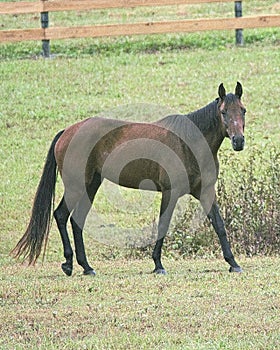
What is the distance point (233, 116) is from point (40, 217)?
227 centimetres

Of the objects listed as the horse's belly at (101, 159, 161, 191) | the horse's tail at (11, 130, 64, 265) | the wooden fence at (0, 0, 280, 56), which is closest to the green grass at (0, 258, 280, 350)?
the horse's tail at (11, 130, 64, 265)

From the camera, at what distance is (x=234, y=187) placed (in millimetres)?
11500

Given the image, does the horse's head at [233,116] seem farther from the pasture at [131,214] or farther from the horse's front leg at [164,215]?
the pasture at [131,214]

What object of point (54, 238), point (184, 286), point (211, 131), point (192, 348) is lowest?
point (54, 238)

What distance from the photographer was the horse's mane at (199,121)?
9.16m

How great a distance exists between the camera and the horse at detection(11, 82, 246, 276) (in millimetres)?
9211

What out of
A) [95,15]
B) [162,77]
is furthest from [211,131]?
[95,15]

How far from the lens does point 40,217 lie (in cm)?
948

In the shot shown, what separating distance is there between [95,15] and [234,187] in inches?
542

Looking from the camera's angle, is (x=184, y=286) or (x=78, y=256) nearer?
(x=184, y=286)

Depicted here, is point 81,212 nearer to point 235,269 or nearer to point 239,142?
point 235,269

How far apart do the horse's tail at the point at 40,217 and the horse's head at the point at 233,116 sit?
1920mm

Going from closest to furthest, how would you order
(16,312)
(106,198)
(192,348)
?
(192,348), (16,312), (106,198)

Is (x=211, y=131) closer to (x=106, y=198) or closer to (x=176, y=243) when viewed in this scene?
(x=176, y=243)
